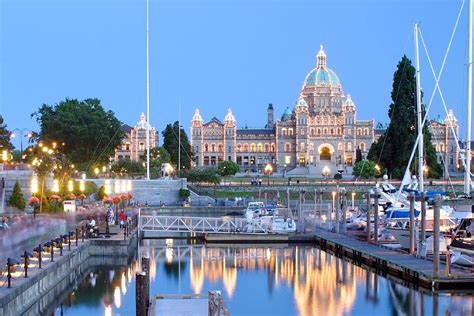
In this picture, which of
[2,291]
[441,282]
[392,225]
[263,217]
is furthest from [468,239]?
[263,217]

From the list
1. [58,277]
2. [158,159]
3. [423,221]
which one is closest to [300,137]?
[158,159]

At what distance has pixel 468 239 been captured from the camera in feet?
103

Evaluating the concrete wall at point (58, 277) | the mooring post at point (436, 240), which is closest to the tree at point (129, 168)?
the concrete wall at point (58, 277)

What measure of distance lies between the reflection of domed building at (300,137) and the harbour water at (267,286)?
430 feet

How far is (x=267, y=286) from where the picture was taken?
105 feet

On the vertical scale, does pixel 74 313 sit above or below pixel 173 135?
below

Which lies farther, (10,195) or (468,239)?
(10,195)

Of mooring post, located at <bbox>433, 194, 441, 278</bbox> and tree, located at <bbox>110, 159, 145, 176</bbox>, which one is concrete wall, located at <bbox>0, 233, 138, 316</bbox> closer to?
mooring post, located at <bbox>433, 194, 441, 278</bbox>

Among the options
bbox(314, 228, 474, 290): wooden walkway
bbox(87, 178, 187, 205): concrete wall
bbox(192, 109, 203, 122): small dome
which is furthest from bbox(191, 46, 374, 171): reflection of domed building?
bbox(314, 228, 474, 290): wooden walkway

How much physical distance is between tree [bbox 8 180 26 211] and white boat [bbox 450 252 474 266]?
2402 centimetres

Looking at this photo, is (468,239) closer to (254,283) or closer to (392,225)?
(254,283)

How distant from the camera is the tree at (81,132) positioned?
331 feet

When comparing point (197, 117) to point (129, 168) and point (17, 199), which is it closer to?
point (129, 168)

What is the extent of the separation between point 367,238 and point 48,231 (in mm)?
19686
